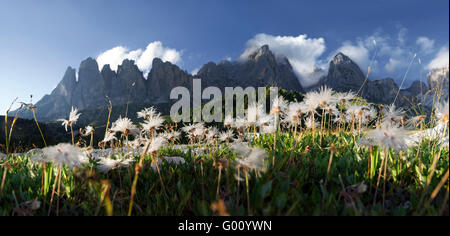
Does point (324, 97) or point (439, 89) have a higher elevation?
point (439, 89)

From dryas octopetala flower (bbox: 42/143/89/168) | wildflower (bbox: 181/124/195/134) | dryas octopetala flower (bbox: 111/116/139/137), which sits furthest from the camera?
wildflower (bbox: 181/124/195/134)

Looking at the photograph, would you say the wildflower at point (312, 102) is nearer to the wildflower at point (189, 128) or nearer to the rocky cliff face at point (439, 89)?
the rocky cliff face at point (439, 89)

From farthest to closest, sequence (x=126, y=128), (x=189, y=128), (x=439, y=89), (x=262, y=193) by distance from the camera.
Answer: (x=189, y=128) < (x=439, y=89) < (x=126, y=128) < (x=262, y=193)

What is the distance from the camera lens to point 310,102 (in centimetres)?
324

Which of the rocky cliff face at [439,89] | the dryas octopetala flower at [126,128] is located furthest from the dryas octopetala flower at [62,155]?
the rocky cliff face at [439,89]

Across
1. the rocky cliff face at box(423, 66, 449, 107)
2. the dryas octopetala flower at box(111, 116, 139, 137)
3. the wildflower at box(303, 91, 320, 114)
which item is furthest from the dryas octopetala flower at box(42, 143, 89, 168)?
the rocky cliff face at box(423, 66, 449, 107)

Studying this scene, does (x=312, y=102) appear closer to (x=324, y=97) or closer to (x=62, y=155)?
(x=324, y=97)

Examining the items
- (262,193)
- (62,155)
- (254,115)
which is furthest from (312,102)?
(62,155)

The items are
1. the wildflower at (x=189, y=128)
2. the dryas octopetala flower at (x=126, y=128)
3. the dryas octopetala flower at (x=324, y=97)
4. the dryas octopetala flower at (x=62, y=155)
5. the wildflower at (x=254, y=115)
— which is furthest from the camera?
the wildflower at (x=189, y=128)

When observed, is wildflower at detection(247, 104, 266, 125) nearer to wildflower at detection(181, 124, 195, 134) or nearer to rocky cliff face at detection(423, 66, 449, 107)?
wildflower at detection(181, 124, 195, 134)

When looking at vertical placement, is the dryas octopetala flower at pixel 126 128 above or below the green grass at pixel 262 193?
above

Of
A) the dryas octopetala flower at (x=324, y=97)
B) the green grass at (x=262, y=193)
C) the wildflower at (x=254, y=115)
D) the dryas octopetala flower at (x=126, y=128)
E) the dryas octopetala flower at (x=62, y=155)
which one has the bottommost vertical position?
the green grass at (x=262, y=193)
